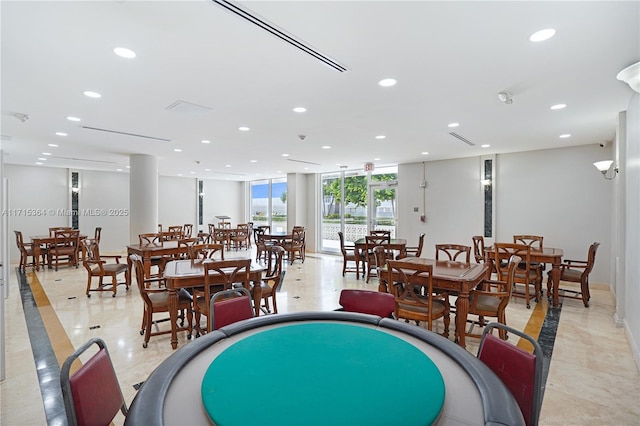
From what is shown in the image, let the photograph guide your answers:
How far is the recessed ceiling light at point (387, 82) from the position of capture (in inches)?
122

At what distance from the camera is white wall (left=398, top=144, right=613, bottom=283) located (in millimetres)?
6246

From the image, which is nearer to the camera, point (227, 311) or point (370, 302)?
point (227, 311)

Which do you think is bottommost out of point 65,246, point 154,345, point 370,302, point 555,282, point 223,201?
point 154,345

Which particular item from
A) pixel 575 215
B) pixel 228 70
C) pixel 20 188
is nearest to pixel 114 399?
pixel 228 70

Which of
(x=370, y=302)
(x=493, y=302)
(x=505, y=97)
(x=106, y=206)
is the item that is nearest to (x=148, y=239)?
(x=106, y=206)

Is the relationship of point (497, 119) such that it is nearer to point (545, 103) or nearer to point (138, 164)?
point (545, 103)

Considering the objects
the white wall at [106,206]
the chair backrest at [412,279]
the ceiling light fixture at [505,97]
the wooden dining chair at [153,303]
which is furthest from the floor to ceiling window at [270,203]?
the ceiling light fixture at [505,97]

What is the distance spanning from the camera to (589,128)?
5.01 metres

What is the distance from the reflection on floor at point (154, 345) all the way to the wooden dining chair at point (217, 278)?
1.68 feet

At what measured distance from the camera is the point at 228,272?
370 centimetres

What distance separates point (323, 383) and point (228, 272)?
2.56 metres

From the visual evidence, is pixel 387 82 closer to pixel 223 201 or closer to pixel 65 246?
pixel 65 246

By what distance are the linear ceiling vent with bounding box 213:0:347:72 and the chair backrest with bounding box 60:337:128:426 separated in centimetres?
194

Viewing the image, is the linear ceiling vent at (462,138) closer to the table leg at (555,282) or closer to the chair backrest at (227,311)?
the table leg at (555,282)
